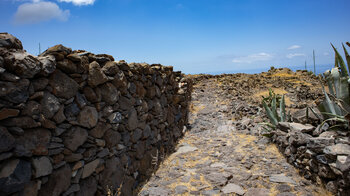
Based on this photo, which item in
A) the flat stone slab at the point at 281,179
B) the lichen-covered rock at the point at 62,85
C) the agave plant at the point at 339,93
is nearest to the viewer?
the lichen-covered rock at the point at 62,85

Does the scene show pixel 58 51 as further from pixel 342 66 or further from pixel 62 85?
pixel 342 66

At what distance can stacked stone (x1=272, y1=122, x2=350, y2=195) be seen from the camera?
299 cm

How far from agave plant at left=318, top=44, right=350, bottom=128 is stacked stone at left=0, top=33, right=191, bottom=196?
3609 mm

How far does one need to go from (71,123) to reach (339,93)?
15.3ft

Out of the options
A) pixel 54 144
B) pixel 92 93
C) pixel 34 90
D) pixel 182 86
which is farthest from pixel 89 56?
pixel 182 86

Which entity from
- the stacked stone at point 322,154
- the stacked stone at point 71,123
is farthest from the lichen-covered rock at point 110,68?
the stacked stone at point 322,154

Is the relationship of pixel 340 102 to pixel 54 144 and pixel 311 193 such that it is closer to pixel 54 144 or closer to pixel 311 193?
pixel 311 193

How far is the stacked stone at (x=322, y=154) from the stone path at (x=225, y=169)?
19 centimetres

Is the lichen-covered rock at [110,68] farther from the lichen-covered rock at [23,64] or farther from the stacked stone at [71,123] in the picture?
the lichen-covered rock at [23,64]

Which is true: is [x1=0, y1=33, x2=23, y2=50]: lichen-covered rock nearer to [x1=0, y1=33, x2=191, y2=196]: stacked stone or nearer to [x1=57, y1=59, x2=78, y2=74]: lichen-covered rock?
[x1=0, y1=33, x2=191, y2=196]: stacked stone

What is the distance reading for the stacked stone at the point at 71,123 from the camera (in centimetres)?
201

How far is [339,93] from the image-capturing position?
164 inches

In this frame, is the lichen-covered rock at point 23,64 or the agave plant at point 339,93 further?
the agave plant at point 339,93

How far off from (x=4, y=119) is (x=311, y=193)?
4091 millimetres
